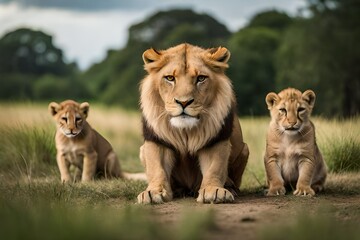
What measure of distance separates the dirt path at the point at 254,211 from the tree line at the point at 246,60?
24.3 feet

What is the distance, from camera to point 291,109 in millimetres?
6730

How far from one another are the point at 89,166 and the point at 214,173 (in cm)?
270

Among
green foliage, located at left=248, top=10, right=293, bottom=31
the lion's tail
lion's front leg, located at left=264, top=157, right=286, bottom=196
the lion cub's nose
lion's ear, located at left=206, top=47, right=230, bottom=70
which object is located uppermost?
green foliage, located at left=248, top=10, right=293, bottom=31

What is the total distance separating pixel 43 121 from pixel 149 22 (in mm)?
37850

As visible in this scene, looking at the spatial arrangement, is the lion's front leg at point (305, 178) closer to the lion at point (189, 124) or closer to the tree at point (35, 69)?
the lion at point (189, 124)

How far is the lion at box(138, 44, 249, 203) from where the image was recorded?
19.2 feet

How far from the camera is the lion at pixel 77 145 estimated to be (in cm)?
825

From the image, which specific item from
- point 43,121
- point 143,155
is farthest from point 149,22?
point 143,155

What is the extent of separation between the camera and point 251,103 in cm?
3072

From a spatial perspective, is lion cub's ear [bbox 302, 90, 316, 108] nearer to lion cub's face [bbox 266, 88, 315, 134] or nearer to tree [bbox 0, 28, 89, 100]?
lion cub's face [bbox 266, 88, 315, 134]

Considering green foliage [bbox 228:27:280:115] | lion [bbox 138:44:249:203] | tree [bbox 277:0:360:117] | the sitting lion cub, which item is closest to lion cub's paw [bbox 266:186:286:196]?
the sitting lion cub

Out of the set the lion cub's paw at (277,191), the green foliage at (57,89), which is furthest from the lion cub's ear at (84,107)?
the green foliage at (57,89)

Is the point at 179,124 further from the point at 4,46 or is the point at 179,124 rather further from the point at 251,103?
the point at 4,46

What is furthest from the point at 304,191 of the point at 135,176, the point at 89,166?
the point at 89,166
